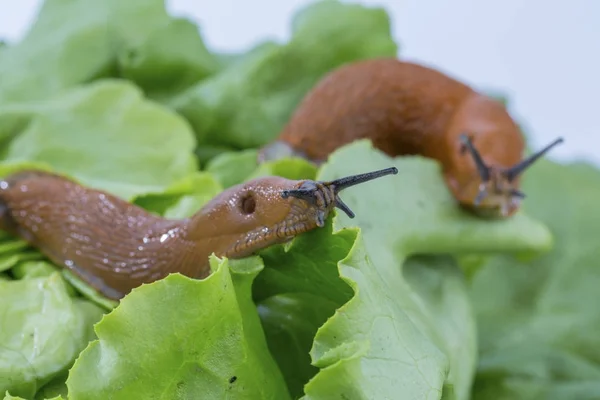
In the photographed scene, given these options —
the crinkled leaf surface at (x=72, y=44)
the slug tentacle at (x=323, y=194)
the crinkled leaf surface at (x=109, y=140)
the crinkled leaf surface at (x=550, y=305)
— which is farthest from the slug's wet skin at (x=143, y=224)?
the crinkled leaf surface at (x=550, y=305)

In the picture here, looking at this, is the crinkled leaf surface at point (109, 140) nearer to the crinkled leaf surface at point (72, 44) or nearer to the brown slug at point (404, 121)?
the crinkled leaf surface at point (72, 44)

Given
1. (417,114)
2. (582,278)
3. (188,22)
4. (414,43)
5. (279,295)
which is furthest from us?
(414,43)

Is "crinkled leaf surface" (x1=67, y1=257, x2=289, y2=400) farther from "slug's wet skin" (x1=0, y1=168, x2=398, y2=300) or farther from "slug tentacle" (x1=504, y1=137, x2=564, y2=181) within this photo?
"slug tentacle" (x1=504, y1=137, x2=564, y2=181)

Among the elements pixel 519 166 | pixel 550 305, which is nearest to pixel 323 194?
pixel 519 166

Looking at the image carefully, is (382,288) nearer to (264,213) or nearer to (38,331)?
(264,213)

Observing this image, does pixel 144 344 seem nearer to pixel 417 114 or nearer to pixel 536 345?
pixel 417 114

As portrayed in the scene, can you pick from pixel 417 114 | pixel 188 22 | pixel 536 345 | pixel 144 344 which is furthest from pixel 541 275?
pixel 144 344
